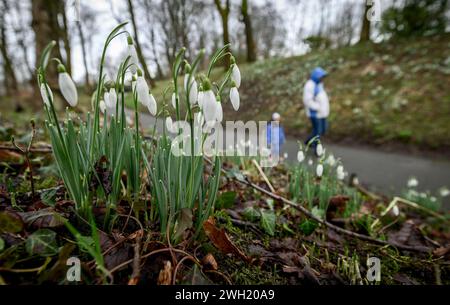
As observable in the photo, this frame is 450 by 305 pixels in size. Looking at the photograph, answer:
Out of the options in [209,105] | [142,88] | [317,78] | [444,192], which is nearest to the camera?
[209,105]

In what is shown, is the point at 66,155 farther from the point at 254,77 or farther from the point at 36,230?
the point at 254,77

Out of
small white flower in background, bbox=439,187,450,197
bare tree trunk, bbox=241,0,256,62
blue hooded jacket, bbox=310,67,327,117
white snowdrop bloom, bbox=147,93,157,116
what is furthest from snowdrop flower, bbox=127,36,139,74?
bare tree trunk, bbox=241,0,256,62

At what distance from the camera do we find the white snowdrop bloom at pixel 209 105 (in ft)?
2.33

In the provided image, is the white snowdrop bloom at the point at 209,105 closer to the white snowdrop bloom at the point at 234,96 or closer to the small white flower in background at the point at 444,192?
the white snowdrop bloom at the point at 234,96

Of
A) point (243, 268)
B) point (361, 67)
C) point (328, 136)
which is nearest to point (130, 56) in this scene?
point (243, 268)

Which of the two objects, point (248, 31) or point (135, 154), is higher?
point (248, 31)

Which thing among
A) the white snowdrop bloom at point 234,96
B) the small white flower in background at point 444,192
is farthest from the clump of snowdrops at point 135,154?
the small white flower in background at point 444,192

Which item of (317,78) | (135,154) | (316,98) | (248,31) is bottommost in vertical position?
(135,154)

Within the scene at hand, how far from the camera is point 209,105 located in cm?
72

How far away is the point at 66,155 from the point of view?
786mm

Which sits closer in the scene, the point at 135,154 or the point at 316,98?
the point at 135,154

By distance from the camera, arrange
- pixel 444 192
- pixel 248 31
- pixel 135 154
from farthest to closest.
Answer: pixel 248 31, pixel 444 192, pixel 135 154

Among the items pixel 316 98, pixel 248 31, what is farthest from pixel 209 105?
pixel 248 31

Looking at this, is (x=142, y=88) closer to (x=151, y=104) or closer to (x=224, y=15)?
(x=151, y=104)
